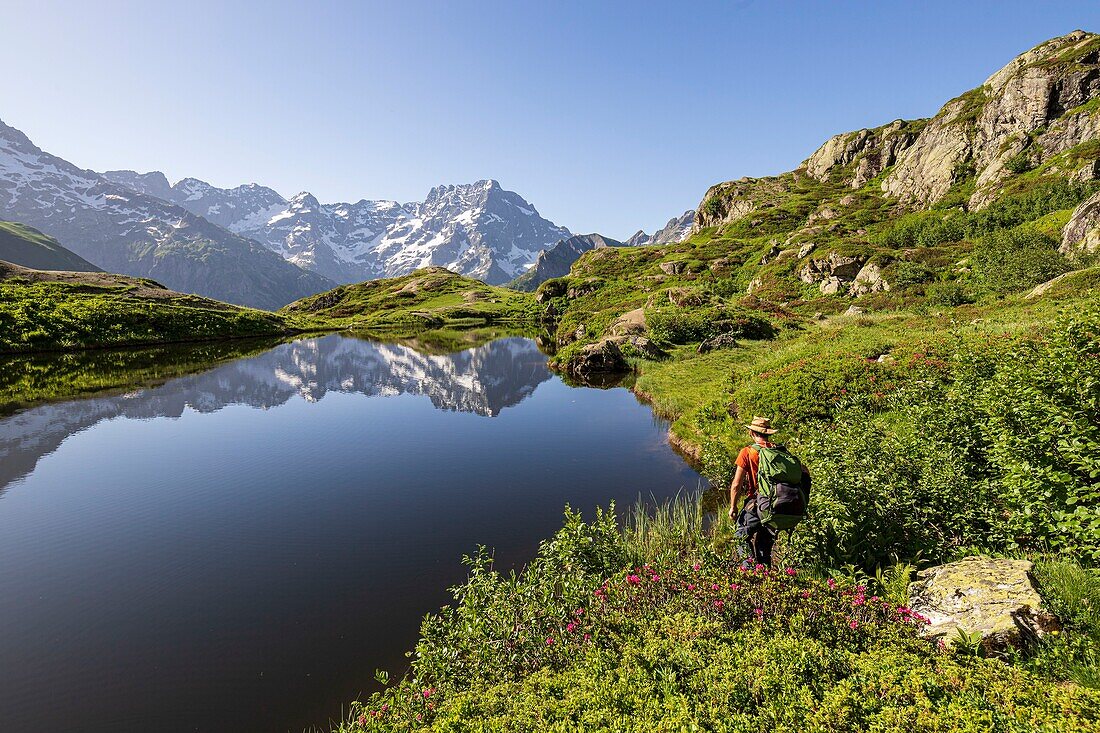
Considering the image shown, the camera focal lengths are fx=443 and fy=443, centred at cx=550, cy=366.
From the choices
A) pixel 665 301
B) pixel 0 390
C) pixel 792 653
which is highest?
pixel 665 301

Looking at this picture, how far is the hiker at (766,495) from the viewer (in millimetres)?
9102

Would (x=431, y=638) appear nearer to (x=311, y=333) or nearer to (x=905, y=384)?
(x=905, y=384)

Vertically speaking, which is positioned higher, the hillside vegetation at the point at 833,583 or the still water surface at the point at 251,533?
the hillside vegetation at the point at 833,583

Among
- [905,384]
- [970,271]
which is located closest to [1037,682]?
[905,384]

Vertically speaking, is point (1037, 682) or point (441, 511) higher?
point (1037, 682)

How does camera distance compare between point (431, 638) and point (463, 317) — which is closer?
point (431, 638)

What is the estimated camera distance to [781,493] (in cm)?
907

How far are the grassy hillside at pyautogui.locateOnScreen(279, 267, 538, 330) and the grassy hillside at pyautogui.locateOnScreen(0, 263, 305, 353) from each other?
34949mm

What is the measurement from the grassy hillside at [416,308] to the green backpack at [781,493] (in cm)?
12089

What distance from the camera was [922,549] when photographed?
30.3ft

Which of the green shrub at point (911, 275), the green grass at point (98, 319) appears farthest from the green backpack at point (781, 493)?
the green grass at point (98, 319)

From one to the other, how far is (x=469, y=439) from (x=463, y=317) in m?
124

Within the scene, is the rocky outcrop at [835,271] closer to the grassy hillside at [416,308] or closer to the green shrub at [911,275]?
the green shrub at [911,275]

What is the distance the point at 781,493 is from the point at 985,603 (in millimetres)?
3161
